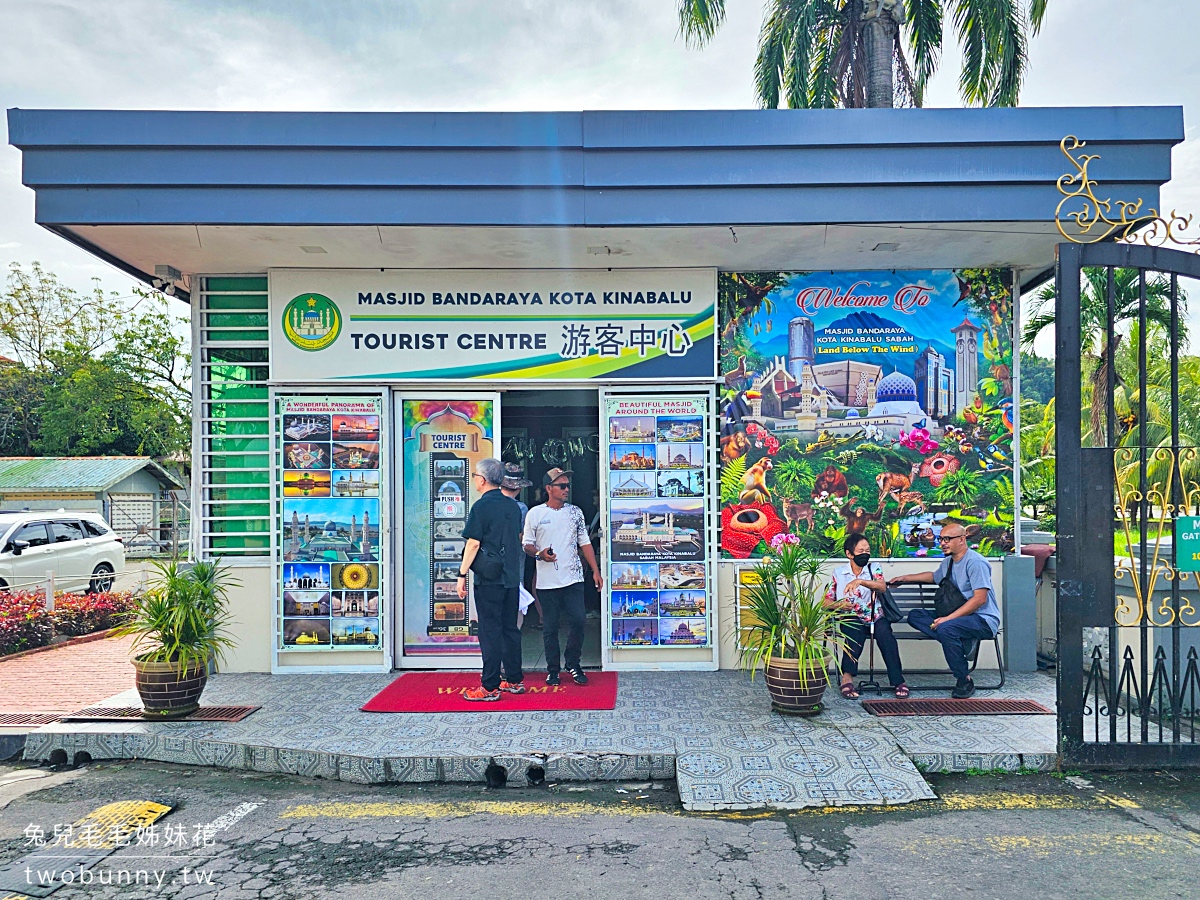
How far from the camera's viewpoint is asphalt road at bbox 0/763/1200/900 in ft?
13.4

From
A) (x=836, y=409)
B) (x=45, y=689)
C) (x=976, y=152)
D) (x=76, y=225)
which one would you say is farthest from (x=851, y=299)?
(x=45, y=689)

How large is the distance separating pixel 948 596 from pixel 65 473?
88.6 feet

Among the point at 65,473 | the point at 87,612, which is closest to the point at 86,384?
the point at 65,473

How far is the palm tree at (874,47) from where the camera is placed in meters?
14.5

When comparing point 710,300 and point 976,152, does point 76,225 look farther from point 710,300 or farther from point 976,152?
point 976,152

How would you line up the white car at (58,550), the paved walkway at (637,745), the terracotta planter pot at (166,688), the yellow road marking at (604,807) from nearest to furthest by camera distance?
1. the yellow road marking at (604,807)
2. the paved walkway at (637,745)
3. the terracotta planter pot at (166,688)
4. the white car at (58,550)

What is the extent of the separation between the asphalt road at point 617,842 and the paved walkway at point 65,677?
6.55 feet

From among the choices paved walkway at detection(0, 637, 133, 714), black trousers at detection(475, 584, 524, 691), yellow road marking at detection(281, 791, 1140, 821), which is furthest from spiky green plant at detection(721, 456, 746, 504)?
paved walkway at detection(0, 637, 133, 714)

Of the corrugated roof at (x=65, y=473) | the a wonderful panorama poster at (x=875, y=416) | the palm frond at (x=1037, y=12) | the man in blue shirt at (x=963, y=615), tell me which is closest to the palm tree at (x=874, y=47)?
the palm frond at (x=1037, y=12)

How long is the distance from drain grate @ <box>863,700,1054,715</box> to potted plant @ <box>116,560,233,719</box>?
527 cm

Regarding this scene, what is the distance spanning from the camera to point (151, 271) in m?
8.48

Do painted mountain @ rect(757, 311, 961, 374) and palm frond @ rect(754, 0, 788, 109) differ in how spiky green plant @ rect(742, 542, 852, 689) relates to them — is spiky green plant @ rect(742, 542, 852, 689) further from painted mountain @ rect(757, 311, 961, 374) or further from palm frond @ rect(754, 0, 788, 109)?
palm frond @ rect(754, 0, 788, 109)

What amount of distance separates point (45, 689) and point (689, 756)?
6401 millimetres

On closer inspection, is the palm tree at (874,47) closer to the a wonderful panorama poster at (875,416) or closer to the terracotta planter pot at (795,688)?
the a wonderful panorama poster at (875,416)
